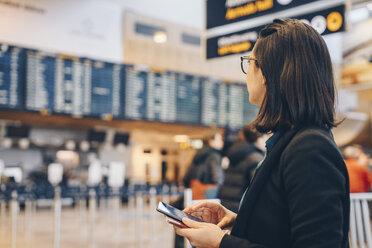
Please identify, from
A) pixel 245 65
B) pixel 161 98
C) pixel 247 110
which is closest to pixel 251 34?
pixel 245 65

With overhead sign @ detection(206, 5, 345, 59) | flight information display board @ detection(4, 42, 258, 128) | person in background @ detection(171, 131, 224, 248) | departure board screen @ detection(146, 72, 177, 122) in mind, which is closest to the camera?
overhead sign @ detection(206, 5, 345, 59)

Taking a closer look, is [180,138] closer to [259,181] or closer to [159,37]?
[159,37]

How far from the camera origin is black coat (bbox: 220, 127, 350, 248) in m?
0.82

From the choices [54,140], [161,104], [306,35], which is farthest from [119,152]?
[306,35]

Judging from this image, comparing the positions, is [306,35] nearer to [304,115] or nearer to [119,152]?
[304,115]

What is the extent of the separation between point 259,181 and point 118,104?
5908mm

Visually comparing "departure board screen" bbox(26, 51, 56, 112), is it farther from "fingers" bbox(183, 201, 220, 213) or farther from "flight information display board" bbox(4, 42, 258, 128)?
"fingers" bbox(183, 201, 220, 213)

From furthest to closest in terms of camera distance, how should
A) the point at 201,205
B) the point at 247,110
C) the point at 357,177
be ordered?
the point at 247,110 < the point at 357,177 < the point at 201,205

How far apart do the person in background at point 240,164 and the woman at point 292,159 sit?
2.01 metres

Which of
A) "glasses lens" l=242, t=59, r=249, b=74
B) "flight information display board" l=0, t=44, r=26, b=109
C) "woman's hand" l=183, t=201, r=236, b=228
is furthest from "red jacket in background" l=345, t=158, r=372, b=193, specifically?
"flight information display board" l=0, t=44, r=26, b=109

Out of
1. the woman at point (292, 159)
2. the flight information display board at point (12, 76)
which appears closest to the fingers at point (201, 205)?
the woman at point (292, 159)

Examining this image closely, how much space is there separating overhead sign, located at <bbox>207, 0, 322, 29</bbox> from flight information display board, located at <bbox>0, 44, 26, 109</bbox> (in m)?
3.61

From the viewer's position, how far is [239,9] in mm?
3121

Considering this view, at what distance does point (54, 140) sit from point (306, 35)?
737 centimetres
